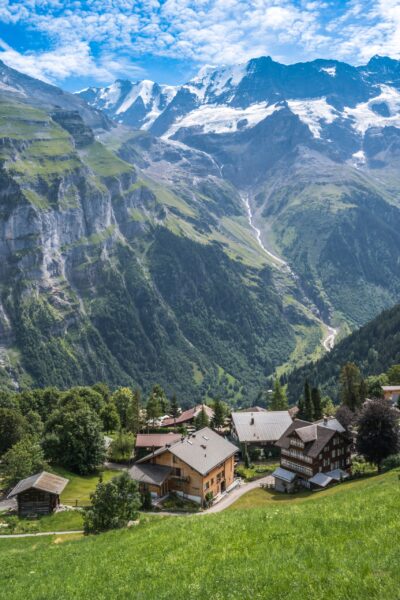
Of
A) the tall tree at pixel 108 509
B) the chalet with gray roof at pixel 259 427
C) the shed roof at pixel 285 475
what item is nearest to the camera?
the tall tree at pixel 108 509

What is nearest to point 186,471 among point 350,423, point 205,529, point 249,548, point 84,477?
point 84,477

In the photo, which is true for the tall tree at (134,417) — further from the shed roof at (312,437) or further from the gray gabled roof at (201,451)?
the shed roof at (312,437)

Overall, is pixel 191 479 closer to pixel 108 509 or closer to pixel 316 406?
pixel 108 509

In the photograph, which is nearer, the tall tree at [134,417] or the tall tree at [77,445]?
the tall tree at [77,445]

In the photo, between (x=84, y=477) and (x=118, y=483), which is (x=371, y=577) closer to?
(x=118, y=483)

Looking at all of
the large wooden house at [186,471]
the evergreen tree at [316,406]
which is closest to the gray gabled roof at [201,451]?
the large wooden house at [186,471]

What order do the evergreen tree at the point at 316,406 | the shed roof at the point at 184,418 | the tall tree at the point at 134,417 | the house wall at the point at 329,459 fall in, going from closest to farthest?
the house wall at the point at 329,459 < the evergreen tree at the point at 316,406 < the tall tree at the point at 134,417 < the shed roof at the point at 184,418

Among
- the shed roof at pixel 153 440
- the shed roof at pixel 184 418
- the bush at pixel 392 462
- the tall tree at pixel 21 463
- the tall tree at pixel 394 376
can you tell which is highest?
the bush at pixel 392 462

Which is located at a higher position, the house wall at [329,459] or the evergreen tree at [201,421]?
the house wall at [329,459]
